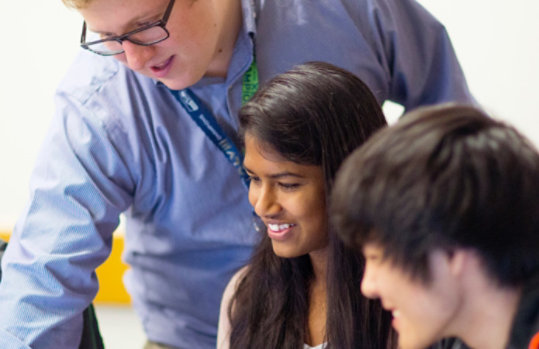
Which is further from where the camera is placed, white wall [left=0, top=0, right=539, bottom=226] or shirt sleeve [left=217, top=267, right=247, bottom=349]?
white wall [left=0, top=0, right=539, bottom=226]

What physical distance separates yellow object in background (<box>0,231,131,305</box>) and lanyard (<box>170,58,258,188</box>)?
115 cm

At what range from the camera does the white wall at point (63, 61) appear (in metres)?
2.05

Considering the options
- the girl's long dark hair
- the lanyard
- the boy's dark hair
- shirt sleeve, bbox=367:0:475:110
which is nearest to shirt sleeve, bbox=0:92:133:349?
the lanyard

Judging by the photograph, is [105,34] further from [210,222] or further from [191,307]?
[191,307]

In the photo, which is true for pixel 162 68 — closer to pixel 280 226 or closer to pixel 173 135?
pixel 173 135

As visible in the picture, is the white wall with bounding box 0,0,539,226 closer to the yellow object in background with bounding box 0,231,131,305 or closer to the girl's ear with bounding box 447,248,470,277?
the yellow object in background with bounding box 0,231,131,305

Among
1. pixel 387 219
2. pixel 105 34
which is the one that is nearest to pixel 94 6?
pixel 105 34

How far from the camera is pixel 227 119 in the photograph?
4.31 ft

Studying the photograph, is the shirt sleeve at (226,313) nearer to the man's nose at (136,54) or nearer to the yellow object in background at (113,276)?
the man's nose at (136,54)

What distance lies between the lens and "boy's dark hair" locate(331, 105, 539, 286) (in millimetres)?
659

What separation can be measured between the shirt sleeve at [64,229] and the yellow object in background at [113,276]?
1083 millimetres

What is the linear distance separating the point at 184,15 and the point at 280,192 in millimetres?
321

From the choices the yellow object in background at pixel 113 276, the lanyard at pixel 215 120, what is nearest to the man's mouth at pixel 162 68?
the lanyard at pixel 215 120

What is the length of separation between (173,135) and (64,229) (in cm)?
25
